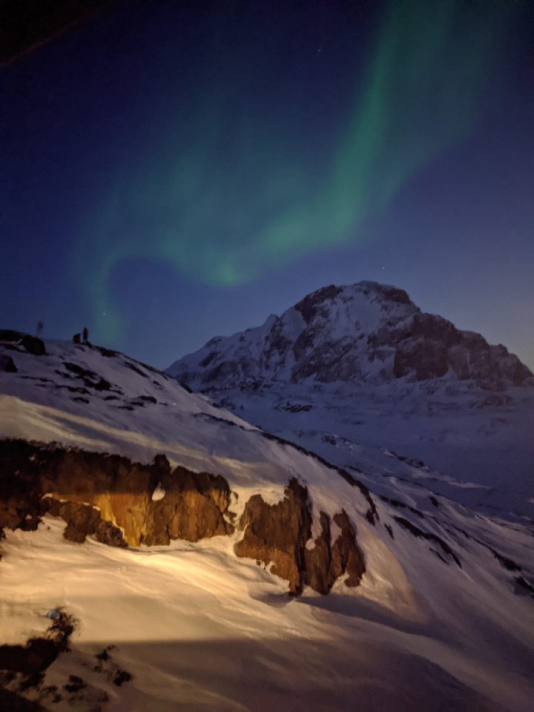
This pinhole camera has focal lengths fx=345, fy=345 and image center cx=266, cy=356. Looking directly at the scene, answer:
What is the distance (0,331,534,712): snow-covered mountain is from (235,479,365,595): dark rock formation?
59mm

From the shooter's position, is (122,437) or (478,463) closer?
(122,437)

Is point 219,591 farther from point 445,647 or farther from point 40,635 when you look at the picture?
point 445,647

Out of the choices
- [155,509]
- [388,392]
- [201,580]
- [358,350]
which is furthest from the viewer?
[358,350]

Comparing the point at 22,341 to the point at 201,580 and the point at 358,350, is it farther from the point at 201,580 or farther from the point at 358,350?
the point at 358,350

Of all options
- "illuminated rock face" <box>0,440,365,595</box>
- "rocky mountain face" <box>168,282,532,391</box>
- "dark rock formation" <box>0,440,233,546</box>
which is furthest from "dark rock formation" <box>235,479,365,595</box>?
"rocky mountain face" <box>168,282,532,391</box>

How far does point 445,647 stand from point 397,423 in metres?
93.3

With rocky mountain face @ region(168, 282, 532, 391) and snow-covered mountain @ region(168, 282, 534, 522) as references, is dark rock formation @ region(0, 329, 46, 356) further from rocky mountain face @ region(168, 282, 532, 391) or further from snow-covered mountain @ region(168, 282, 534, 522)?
rocky mountain face @ region(168, 282, 532, 391)

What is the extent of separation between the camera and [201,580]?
8.46m

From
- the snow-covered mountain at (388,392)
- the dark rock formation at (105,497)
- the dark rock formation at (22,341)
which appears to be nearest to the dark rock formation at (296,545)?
A: the dark rock formation at (105,497)

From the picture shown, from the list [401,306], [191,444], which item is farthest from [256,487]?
[401,306]

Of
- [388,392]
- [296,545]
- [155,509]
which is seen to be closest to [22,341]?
[155,509]

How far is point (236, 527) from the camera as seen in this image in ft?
37.2

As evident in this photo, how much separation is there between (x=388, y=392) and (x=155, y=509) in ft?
389


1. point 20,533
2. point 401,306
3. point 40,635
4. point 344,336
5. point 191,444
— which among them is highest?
point 401,306
